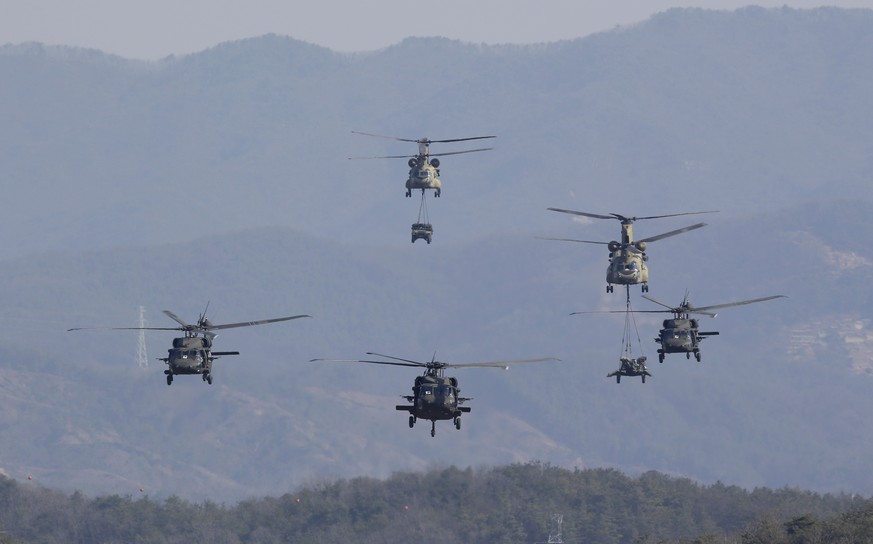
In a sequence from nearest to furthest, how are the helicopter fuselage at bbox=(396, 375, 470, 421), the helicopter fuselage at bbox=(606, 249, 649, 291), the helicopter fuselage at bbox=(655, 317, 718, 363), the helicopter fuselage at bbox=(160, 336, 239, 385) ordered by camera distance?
the helicopter fuselage at bbox=(396, 375, 470, 421) → the helicopter fuselage at bbox=(160, 336, 239, 385) → the helicopter fuselage at bbox=(655, 317, 718, 363) → the helicopter fuselage at bbox=(606, 249, 649, 291)

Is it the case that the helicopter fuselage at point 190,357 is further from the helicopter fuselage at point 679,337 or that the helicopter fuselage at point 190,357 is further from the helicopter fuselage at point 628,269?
the helicopter fuselage at point 628,269

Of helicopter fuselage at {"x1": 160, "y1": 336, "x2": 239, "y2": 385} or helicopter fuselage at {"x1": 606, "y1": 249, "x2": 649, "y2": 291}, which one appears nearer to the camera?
helicopter fuselage at {"x1": 160, "y1": 336, "x2": 239, "y2": 385}

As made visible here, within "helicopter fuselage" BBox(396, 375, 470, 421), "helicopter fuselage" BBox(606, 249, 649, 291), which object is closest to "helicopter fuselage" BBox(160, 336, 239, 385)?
"helicopter fuselage" BBox(396, 375, 470, 421)

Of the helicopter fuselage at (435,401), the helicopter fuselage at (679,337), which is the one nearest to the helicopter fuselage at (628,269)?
the helicopter fuselage at (679,337)

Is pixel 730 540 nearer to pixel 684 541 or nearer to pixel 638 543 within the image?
pixel 684 541

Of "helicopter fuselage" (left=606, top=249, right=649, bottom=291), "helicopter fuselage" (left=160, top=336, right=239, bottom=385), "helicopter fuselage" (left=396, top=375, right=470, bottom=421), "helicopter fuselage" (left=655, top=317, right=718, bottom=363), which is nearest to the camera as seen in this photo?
"helicopter fuselage" (left=396, top=375, right=470, bottom=421)

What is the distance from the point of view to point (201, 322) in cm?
10419

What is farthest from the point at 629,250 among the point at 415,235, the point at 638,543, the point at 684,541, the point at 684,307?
the point at 638,543

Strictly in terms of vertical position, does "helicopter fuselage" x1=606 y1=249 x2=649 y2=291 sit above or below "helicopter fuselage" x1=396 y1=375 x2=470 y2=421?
above

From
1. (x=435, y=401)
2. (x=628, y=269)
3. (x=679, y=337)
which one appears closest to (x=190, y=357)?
(x=435, y=401)

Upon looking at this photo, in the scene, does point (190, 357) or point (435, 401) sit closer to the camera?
point (435, 401)

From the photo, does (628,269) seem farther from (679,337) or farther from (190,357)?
(190,357)

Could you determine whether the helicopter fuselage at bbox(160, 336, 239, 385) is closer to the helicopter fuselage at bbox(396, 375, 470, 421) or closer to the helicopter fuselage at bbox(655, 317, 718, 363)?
the helicopter fuselage at bbox(396, 375, 470, 421)

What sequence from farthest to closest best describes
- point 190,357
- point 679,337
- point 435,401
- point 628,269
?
1. point 628,269
2. point 679,337
3. point 190,357
4. point 435,401
